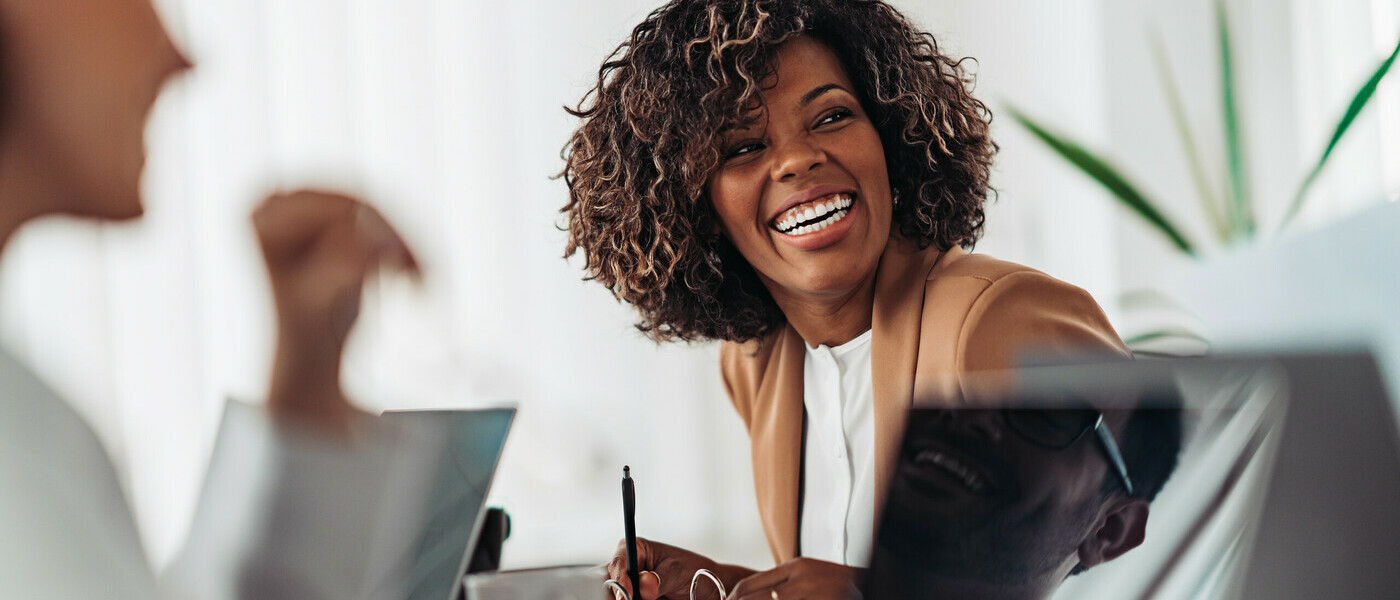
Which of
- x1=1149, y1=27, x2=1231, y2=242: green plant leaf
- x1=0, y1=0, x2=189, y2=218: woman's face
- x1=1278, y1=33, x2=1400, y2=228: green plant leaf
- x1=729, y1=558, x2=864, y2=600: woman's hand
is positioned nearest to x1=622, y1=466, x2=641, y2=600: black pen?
x1=729, y1=558, x2=864, y2=600: woman's hand

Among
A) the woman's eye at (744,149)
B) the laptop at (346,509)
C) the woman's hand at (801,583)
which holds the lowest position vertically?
the woman's hand at (801,583)

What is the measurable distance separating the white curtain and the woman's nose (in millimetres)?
601

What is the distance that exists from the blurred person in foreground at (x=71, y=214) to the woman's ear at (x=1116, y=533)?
0.46 meters

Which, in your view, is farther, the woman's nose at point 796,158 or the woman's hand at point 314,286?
the woman's nose at point 796,158

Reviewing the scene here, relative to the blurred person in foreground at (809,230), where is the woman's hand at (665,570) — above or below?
below

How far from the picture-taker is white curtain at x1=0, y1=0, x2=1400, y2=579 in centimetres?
133

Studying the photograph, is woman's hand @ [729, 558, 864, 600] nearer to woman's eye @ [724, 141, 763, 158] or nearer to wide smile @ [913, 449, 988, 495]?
wide smile @ [913, 449, 988, 495]

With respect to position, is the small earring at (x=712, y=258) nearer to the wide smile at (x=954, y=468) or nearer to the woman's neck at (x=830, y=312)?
the woman's neck at (x=830, y=312)

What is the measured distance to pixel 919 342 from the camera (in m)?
0.84

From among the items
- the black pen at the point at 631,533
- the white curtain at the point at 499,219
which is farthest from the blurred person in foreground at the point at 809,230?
the white curtain at the point at 499,219

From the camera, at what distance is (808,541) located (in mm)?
973

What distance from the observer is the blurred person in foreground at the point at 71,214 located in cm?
62

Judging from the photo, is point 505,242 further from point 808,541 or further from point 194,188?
point 808,541

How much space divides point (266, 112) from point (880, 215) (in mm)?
1104
